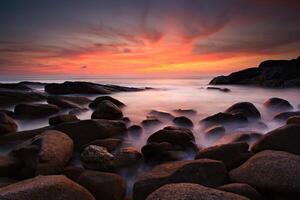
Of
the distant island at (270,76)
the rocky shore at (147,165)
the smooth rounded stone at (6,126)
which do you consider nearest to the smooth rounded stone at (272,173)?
the rocky shore at (147,165)

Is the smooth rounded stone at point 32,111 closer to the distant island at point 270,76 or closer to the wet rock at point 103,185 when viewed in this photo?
the wet rock at point 103,185

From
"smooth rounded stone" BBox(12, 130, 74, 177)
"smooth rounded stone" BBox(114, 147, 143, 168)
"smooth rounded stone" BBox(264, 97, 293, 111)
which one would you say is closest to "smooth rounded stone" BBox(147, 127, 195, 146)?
"smooth rounded stone" BBox(114, 147, 143, 168)

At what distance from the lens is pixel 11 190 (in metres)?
2.59

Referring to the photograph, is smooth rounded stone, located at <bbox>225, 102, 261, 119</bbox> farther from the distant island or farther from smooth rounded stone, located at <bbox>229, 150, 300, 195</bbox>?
the distant island

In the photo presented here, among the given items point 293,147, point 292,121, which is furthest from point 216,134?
point 293,147

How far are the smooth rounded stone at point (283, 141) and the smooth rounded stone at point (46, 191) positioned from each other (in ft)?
8.54

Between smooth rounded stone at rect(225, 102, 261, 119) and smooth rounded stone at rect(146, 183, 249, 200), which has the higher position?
smooth rounded stone at rect(225, 102, 261, 119)

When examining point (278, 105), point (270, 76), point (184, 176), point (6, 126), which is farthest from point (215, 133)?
point (270, 76)

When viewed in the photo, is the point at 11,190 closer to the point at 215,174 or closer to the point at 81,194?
the point at 81,194

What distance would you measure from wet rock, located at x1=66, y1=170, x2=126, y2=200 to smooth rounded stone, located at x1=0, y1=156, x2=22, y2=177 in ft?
3.32

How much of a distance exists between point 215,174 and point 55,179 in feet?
5.90

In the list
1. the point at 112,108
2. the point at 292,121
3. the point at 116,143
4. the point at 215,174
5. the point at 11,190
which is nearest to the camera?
the point at 11,190

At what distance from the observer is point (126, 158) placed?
4.04 m

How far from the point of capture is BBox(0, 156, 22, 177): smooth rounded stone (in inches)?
142
